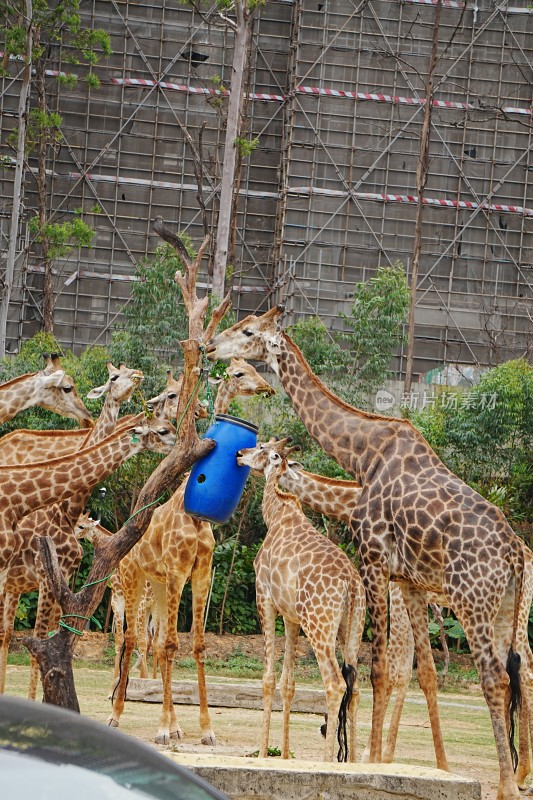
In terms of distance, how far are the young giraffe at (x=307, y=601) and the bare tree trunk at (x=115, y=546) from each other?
1.98 ft

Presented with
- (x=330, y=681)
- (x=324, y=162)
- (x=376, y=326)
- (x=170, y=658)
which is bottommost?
(x=170, y=658)

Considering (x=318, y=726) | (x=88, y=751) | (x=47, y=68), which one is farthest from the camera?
(x=47, y=68)

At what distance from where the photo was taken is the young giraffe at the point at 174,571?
9.75 meters

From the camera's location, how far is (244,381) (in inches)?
424

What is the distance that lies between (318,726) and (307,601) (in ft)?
10.3

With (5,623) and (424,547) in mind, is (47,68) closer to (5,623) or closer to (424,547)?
(5,623)

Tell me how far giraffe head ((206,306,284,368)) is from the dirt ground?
130 inches

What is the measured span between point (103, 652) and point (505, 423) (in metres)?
8.36

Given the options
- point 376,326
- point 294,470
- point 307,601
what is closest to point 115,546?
point 307,601

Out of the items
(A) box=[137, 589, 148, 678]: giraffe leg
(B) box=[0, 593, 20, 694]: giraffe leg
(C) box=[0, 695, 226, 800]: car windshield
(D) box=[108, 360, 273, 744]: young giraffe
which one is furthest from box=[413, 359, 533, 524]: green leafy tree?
(C) box=[0, 695, 226, 800]: car windshield

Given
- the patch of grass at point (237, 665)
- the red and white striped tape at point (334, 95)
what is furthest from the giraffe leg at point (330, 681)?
the red and white striped tape at point (334, 95)

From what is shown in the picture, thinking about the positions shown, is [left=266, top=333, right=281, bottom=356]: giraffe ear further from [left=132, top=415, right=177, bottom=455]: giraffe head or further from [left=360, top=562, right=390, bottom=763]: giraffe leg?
[left=360, top=562, right=390, bottom=763]: giraffe leg

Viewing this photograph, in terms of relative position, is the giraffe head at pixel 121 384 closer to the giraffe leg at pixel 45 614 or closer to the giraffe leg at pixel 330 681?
the giraffe leg at pixel 45 614

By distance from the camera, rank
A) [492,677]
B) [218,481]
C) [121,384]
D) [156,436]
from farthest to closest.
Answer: [121,384] < [156,436] < [218,481] < [492,677]
